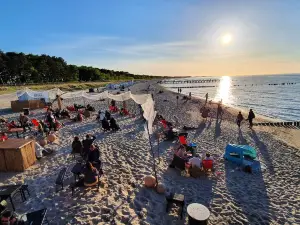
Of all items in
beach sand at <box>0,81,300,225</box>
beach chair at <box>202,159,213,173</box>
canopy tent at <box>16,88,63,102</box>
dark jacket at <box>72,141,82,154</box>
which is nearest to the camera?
beach sand at <box>0,81,300,225</box>

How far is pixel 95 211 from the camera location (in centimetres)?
600

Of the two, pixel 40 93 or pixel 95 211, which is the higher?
pixel 40 93

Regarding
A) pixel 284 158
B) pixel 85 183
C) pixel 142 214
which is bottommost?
pixel 284 158

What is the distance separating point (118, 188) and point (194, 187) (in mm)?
2645

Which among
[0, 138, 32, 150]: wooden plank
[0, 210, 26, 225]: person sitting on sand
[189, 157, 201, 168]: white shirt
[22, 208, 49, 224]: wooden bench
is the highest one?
[0, 138, 32, 150]: wooden plank

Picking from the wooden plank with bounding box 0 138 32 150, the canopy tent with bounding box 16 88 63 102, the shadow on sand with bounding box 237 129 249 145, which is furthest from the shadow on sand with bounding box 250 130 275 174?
the canopy tent with bounding box 16 88 63 102

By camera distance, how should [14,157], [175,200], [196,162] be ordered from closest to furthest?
1. [175,200]
2. [14,157]
3. [196,162]

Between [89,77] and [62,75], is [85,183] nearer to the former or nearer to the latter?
[62,75]

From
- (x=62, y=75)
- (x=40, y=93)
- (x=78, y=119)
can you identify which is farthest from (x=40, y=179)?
(x=62, y=75)

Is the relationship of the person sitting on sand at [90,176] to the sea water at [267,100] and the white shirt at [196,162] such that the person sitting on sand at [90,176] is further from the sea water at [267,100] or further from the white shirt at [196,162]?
the sea water at [267,100]

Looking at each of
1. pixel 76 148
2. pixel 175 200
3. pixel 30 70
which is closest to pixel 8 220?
pixel 175 200

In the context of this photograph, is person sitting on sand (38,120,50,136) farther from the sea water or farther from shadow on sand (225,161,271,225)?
the sea water

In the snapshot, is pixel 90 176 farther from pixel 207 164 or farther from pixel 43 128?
pixel 43 128

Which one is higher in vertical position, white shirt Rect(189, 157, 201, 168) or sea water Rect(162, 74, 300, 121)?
white shirt Rect(189, 157, 201, 168)
